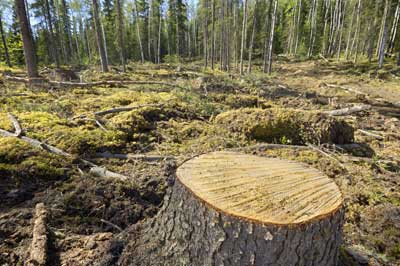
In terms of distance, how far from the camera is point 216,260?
140 centimetres

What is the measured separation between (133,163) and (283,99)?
695cm

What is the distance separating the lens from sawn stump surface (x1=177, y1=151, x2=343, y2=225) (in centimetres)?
132

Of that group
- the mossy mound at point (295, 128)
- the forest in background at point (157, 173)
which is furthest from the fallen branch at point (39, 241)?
the mossy mound at point (295, 128)

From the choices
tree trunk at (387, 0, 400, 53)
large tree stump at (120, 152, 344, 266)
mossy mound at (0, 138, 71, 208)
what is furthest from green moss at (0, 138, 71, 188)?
tree trunk at (387, 0, 400, 53)

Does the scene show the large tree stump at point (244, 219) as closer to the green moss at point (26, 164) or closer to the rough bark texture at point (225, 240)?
the rough bark texture at point (225, 240)

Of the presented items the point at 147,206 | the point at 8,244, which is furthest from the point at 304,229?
the point at 8,244

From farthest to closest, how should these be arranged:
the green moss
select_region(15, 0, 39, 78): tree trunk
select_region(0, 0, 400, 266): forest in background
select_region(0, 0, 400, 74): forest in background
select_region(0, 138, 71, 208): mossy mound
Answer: select_region(0, 0, 400, 74): forest in background < select_region(15, 0, 39, 78): tree trunk < the green moss < select_region(0, 138, 71, 208): mossy mound < select_region(0, 0, 400, 266): forest in background

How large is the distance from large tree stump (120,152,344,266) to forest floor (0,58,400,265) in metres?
0.47

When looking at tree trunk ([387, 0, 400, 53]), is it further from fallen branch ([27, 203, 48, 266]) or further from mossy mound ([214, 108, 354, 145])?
fallen branch ([27, 203, 48, 266])

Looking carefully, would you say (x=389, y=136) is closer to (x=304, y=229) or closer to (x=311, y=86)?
(x=304, y=229)

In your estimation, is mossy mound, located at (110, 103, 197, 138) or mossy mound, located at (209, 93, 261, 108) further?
mossy mound, located at (209, 93, 261, 108)

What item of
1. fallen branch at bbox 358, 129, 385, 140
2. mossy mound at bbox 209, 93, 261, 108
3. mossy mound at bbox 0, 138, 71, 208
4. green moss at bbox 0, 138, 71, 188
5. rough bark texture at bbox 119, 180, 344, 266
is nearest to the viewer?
rough bark texture at bbox 119, 180, 344, 266

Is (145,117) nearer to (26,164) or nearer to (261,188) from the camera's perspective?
(26,164)

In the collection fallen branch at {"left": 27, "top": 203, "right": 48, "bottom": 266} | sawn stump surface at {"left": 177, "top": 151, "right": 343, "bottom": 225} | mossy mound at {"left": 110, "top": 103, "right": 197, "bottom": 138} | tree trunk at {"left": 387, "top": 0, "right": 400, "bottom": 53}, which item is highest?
tree trunk at {"left": 387, "top": 0, "right": 400, "bottom": 53}
